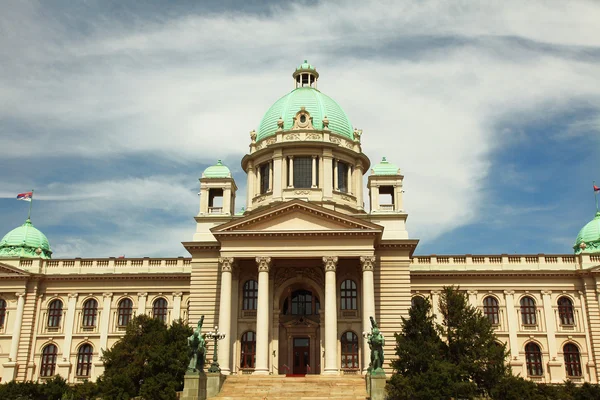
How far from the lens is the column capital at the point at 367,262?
4881cm

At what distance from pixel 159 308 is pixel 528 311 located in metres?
33.2

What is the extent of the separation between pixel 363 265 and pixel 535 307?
18342 mm

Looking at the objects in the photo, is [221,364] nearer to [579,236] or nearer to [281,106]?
[281,106]

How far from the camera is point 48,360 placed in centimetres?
5838

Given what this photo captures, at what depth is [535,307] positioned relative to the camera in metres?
56.9

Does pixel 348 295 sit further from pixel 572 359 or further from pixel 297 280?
pixel 572 359

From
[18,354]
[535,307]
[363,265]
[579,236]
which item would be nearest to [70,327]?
[18,354]

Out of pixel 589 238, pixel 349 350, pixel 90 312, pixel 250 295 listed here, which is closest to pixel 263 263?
pixel 250 295

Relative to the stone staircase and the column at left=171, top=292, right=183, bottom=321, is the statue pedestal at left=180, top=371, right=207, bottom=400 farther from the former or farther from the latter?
the column at left=171, top=292, right=183, bottom=321

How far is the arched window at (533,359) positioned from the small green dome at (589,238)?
34.5 ft

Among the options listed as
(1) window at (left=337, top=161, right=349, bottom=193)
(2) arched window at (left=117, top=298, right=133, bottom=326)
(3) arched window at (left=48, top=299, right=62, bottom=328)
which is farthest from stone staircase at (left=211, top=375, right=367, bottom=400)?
(3) arched window at (left=48, top=299, right=62, bottom=328)

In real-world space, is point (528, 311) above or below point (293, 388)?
above

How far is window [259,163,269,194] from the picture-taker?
2397 inches

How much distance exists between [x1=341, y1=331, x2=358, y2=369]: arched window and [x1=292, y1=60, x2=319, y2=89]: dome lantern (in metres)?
27.6
